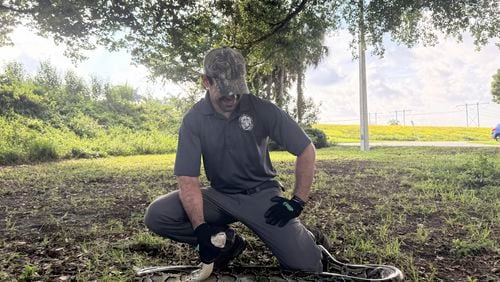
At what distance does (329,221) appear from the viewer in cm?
488

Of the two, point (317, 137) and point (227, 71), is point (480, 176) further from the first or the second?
point (317, 137)

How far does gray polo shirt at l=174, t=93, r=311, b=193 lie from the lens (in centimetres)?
305

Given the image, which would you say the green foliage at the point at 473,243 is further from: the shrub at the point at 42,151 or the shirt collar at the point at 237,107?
the shrub at the point at 42,151

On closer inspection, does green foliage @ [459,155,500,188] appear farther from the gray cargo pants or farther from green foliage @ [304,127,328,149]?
green foliage @ [304,127,328,149]

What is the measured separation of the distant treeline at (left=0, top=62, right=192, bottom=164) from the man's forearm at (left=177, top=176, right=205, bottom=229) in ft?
38.4

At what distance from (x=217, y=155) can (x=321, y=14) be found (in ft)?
24.2

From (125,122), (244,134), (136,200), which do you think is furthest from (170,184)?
(125,122)

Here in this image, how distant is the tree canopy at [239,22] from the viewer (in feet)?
29.0

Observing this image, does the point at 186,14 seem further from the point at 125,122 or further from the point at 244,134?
the point at 125,122

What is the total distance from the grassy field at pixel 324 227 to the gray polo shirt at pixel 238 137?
2.80 feet

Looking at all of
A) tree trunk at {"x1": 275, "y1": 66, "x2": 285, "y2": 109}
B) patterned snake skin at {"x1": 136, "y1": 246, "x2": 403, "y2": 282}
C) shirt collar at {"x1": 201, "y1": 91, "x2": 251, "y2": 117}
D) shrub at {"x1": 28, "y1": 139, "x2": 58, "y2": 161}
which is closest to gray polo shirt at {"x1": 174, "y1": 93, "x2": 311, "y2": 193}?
shirt collar at {"x1": 201, "y1": 91, "x2": 251, "y2": 117}

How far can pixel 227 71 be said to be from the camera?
9.96 feet

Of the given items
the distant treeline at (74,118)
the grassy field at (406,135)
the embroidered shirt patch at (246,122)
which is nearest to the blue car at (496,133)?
the grassy field at (406,135)

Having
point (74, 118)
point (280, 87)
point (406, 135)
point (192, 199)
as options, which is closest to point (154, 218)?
point (192, 199)
